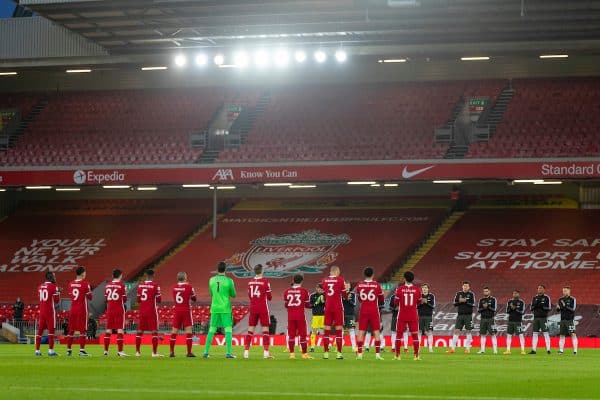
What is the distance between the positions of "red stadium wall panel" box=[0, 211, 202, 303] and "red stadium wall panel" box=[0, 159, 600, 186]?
12.1 feet

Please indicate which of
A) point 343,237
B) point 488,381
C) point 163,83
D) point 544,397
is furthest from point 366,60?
point 544,397

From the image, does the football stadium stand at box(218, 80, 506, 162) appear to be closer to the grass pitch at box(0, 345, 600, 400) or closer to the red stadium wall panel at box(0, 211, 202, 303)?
the red stadium wall panel at box(0, 211, 202, 303)

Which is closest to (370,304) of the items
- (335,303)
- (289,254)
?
(335,303)

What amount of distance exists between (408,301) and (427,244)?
65.4ft

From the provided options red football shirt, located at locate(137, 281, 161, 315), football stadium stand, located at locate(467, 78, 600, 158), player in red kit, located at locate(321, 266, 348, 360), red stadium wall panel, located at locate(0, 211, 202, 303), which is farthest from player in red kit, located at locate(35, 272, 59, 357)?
football stadium stand, located at locate(467, 78, 600, 158)

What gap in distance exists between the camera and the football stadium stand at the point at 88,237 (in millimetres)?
47938

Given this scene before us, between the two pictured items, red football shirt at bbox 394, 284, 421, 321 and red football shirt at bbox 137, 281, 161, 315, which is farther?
red football shirt at bbox 137, 281, 161, 315

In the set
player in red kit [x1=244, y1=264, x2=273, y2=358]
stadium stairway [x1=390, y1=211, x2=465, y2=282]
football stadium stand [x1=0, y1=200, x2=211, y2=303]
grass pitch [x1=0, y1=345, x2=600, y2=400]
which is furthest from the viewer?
football stadium stand [x1=0, y1=200, x2=211, y2=303]

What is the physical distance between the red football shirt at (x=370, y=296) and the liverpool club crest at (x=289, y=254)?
1928 centimetres

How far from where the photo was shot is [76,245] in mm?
50344

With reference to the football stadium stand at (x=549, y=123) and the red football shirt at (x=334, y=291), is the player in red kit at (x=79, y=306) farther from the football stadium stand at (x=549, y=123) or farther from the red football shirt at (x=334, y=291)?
the football stadium stand at (x=549, y=123)

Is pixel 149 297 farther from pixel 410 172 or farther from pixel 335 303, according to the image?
pixel 410 172

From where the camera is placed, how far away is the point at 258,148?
47.4 m

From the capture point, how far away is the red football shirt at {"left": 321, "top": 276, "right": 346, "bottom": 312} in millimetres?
25922
